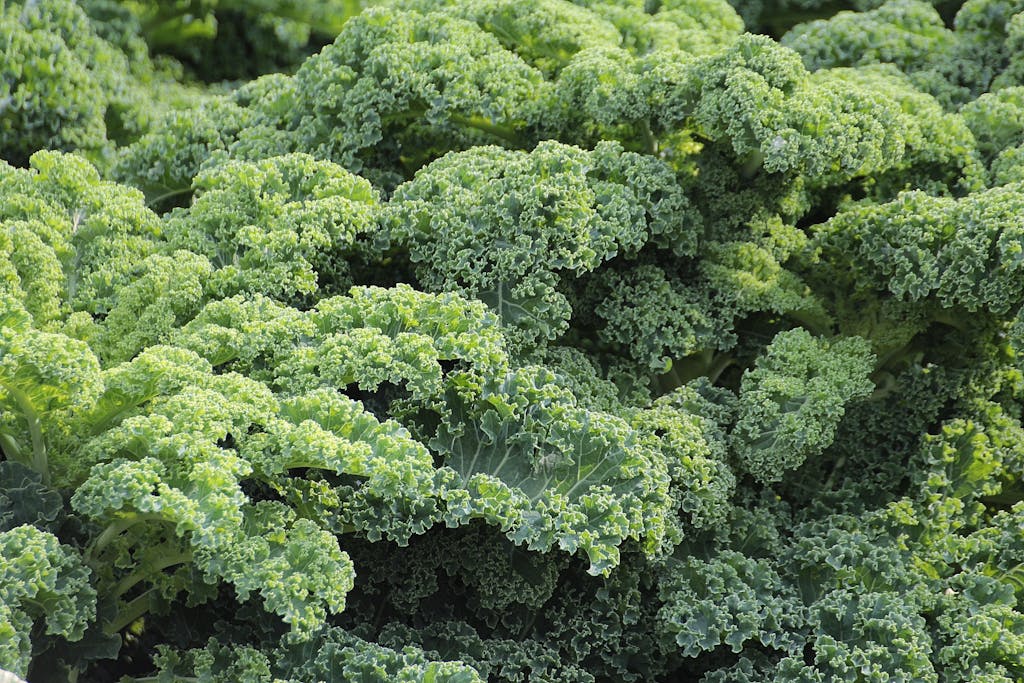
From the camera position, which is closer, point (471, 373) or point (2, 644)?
point (2, 644)

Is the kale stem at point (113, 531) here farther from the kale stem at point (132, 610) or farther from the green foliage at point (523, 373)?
the kale stem at point (132, 610)

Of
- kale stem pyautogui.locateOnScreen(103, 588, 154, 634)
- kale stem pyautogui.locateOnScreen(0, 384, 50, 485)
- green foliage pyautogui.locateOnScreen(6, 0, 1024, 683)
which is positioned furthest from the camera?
kale stem pyautogui.locateOnScreen(103, 588, 154, 634)

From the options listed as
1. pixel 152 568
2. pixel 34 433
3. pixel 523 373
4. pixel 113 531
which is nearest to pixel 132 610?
pixel 152 568

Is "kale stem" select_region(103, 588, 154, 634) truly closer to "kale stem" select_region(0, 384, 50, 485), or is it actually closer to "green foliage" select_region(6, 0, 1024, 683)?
"green foliage" select_region(6, 0, 1024, 683)

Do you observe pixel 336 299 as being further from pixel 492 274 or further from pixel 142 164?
pixel 142 164

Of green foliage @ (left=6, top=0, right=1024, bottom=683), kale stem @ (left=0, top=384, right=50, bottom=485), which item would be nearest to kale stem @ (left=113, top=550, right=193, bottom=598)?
green foliage @ (left=6, top=0, right=1024, bottom=683)

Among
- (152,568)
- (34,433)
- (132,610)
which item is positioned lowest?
(132,610)

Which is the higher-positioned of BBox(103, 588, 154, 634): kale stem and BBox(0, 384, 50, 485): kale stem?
BBox(0, 384, 50, 485): kale stem

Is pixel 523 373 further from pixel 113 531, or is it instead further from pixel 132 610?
pixel 132 610

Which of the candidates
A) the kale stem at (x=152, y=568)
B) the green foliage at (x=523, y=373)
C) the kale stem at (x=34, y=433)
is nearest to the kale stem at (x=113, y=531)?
the green foliage at (x=523, y=373)

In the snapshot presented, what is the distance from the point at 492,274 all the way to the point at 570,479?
2.80 feet

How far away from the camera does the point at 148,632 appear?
436cm

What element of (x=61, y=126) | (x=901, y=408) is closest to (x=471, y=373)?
(x=901, y=408)

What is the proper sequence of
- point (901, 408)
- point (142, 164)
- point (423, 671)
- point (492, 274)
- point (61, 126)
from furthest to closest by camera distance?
point (61, 126), point (142, 164), point (901, 408), point (492, 274), point (423, 671)
